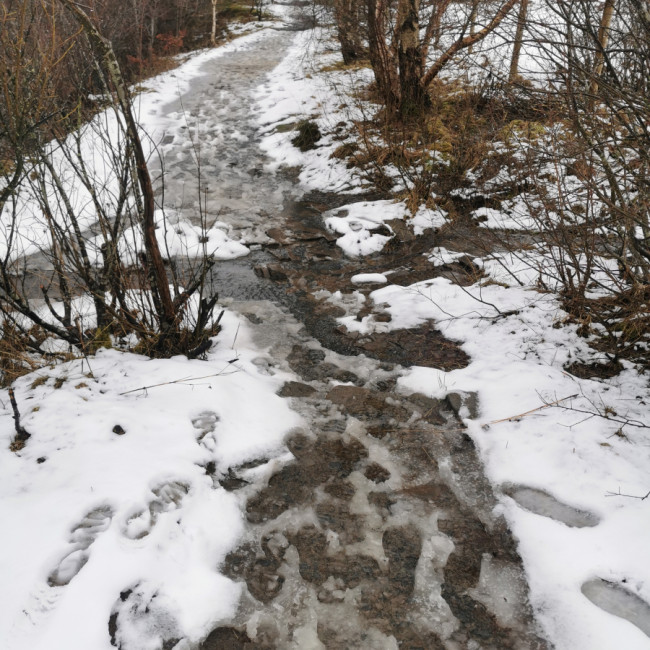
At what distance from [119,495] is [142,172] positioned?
1.55m

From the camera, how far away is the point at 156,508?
196cm

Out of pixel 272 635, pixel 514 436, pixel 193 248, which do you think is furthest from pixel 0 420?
pixel 193 248

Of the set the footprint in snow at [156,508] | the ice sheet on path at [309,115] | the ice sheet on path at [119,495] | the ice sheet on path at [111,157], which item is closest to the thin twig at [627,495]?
the ice sheet on path at [119,495]

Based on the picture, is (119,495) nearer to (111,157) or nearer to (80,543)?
(80,543)

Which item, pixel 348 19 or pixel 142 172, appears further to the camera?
pixel 348 19

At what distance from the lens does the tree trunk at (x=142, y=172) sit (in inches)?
82.1

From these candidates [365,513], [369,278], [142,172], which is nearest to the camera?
[365,513]

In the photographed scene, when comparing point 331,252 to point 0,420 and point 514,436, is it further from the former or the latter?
point 0,420

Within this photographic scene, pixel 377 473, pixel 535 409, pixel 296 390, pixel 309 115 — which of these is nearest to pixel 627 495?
pixel 535 409

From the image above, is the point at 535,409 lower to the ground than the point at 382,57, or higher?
lower

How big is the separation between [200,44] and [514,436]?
19.8m

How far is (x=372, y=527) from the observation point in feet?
7.01

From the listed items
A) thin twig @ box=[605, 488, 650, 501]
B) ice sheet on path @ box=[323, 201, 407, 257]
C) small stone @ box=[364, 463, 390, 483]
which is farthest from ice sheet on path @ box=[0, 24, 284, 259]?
thin twig @ box=[605, 488, 650, 501]

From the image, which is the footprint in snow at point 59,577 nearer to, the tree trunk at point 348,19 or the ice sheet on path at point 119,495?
the ice sheet on path at point 119,495
